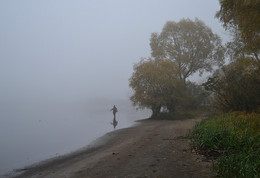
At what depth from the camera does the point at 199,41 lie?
2825 centimetres

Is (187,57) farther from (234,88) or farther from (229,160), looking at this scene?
(229,160)

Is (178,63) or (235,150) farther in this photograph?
(178,63)

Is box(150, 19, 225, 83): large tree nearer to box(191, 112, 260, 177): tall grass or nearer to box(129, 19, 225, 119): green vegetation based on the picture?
box(129, 19, 225, 119): green vegetation

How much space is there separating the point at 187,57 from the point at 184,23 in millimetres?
4588

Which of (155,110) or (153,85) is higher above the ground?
(153,85)

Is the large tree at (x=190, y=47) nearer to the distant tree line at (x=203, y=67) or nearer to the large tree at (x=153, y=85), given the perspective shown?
the distant tree line at (x=203, y=67)

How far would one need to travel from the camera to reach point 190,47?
28.6 m

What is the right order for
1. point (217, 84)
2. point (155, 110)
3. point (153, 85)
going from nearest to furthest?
point (217, 84) → point (153, 85) → point (155, 110)

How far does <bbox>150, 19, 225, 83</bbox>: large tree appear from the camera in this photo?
28.3 metres

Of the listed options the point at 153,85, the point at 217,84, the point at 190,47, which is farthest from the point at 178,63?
the point at 217,84

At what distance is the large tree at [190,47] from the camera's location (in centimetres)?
2830

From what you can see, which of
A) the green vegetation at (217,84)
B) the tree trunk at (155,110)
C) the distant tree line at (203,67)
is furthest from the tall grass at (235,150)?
the tree trunk at (155,110)

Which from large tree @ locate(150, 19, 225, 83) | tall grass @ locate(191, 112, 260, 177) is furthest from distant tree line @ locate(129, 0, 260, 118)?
tall grass @ locate(191, 112, 260, 177)

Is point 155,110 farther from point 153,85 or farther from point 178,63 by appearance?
point 178,63
